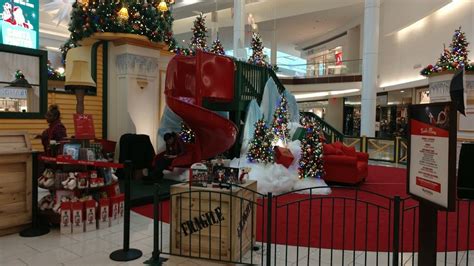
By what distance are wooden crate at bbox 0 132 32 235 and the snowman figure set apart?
618 cm

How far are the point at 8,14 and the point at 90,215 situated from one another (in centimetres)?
715

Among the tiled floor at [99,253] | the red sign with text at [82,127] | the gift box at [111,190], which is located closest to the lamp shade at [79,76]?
the red sign with text at [82,127]

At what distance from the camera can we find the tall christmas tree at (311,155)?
7.13m

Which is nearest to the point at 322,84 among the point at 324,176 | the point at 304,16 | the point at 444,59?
the point at 304,16

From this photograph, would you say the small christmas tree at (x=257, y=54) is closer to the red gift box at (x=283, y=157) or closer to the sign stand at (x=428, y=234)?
the red gift box at (x=283, y=157)

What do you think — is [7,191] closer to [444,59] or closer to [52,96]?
[52,96]

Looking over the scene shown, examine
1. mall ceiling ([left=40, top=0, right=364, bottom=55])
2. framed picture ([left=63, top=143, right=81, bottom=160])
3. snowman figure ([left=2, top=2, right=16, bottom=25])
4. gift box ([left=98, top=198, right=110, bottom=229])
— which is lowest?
gift box ([left=98, top=198, right=110, bottom=229])

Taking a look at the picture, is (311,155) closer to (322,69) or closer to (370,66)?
(370,66)

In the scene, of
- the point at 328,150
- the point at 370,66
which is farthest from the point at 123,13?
the point at 370,66

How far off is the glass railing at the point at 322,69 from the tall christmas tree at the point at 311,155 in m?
13.0

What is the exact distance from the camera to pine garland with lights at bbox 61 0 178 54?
279 inches

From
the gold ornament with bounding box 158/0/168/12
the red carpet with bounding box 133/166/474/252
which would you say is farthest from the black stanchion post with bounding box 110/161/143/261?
the gold ornament with bounding box 158/0/168/12

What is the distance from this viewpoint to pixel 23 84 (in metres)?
5.83

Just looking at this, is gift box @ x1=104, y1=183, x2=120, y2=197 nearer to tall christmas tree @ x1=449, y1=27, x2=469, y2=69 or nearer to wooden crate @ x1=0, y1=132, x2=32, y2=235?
wooden crate @ x1=0, y1=132, x2=32, y2=235
